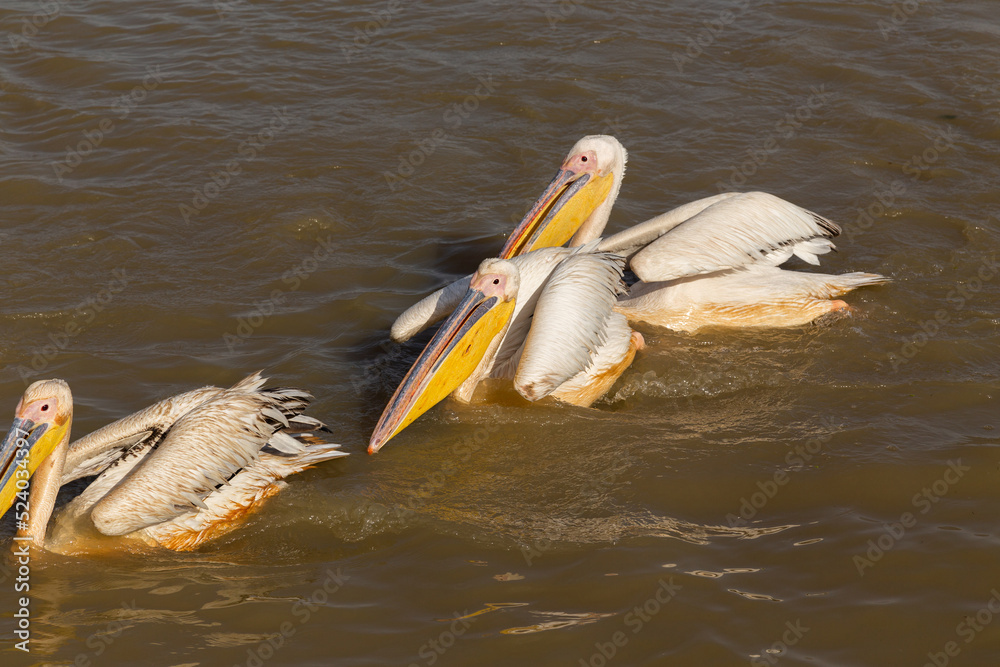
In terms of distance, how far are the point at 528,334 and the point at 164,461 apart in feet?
6.22

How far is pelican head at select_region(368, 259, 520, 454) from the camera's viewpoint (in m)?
4.46

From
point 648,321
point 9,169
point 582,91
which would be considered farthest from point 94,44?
point 648,321

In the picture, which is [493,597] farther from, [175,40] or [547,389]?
[175,40]

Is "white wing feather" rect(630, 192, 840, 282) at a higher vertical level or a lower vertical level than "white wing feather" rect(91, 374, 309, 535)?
higher

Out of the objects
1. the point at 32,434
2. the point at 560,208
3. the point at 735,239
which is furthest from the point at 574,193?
the point at 32,434

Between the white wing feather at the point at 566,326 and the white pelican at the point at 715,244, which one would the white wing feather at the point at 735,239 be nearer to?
the white pelican at the point at 715,244

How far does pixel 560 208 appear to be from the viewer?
5762 millimetres

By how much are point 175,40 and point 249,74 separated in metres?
1.09

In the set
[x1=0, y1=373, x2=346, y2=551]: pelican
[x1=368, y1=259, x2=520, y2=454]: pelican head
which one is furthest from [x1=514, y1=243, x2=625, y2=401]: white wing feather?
[x1=0, y1=373, x2=346, y2=551]: pelican

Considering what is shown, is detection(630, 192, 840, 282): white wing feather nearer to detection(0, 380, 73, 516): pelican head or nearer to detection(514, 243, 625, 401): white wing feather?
detection(514, 243, 625, 401): white wing feather

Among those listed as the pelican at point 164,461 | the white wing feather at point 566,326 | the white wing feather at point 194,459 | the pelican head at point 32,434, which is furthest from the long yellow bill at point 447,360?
the pelican head at point 32,434

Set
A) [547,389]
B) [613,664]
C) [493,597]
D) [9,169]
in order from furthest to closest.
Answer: [9,169]
[547,389]
[493,597]
[613,664]

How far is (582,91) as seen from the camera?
8164 millimetres

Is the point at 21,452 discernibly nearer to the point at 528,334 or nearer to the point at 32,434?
the point at 32,434
